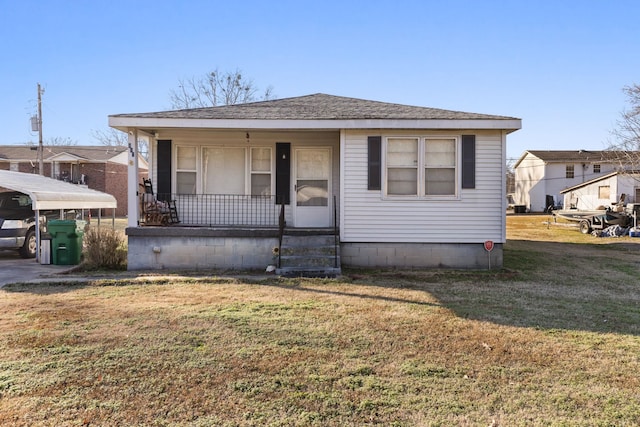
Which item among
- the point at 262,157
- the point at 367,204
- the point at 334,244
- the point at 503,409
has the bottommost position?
the point at 503,409

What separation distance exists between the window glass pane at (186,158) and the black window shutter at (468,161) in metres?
6.05

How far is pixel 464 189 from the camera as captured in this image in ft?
29.4

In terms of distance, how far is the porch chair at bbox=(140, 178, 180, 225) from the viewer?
9.31 meters

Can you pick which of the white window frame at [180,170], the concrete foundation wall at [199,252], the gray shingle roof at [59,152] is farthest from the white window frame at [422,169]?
the gray shingle roof at [59,152]

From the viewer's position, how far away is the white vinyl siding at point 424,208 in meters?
8.95

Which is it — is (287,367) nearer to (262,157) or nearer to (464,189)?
(464,189)

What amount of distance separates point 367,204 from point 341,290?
8.20ft

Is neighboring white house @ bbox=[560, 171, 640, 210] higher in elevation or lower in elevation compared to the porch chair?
higher

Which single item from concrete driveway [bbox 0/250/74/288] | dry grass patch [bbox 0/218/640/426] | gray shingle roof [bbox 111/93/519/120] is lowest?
dry grass patch [bbox 0/218/640/426]

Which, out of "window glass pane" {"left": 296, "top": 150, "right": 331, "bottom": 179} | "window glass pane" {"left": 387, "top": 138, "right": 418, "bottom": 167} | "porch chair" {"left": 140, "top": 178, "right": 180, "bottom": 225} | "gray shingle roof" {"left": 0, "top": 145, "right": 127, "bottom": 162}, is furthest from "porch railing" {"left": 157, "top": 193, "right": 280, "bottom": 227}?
"gray shingle roof" {"left": 0, "top": 145, "right": 127, "bottom": 162}

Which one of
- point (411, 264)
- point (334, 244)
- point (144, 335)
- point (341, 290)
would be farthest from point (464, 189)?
point (144, 335)

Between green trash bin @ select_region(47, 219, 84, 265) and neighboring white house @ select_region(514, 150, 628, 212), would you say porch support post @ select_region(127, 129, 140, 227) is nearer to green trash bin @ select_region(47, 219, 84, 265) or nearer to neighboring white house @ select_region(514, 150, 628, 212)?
green trash bin @ select_region(47, 219, 84, 265)

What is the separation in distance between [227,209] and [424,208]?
455cm

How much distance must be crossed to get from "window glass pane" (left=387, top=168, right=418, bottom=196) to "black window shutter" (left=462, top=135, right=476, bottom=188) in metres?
0.98
